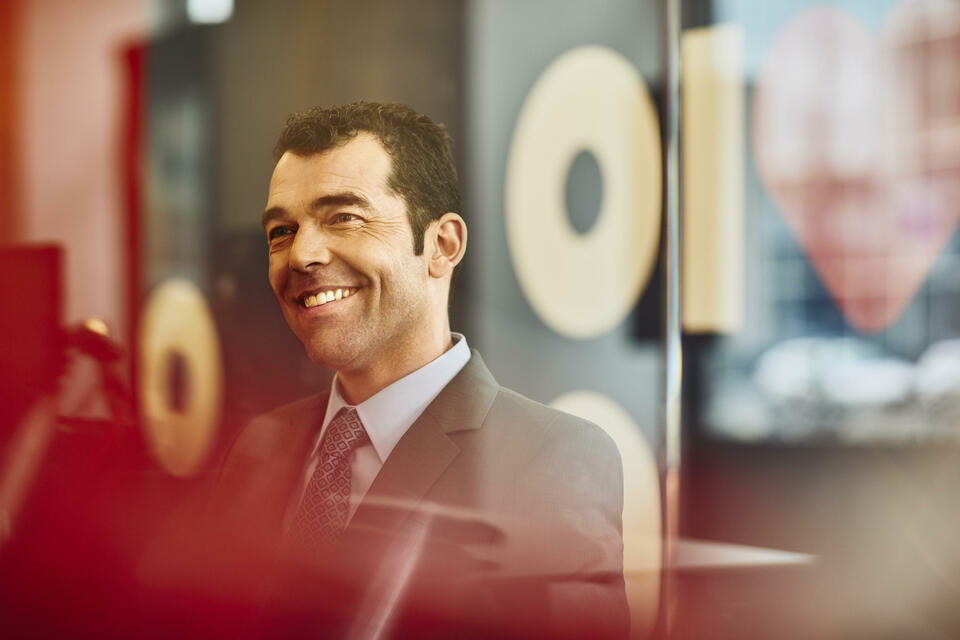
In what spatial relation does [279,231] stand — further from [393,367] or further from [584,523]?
[584,523]

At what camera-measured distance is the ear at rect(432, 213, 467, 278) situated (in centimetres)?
97

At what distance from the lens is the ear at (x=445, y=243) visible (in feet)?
3.19

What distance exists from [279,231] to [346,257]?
0.10m

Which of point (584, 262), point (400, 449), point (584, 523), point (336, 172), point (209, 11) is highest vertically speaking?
point (209, 11)

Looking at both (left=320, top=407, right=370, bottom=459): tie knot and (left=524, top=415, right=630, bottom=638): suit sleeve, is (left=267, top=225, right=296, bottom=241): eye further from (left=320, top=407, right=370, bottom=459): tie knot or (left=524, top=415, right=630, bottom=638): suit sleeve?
(left=524, top=415, right=630, bottom=638): suit sleeve

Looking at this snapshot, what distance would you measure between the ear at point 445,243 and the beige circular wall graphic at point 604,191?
2.9 inches

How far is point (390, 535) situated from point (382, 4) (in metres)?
0.68

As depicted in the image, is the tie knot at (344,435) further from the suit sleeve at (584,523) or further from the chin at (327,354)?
the suit sleeve at (584,523)

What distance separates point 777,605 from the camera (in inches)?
41.4

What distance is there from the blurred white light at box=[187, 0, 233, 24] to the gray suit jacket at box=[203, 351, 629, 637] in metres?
0.51

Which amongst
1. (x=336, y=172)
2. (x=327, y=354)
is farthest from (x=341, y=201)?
(x=327, y=354)

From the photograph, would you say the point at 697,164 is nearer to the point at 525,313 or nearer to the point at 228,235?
the point at 525,313

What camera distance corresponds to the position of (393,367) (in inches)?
38.9

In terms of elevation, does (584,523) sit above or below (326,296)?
below
